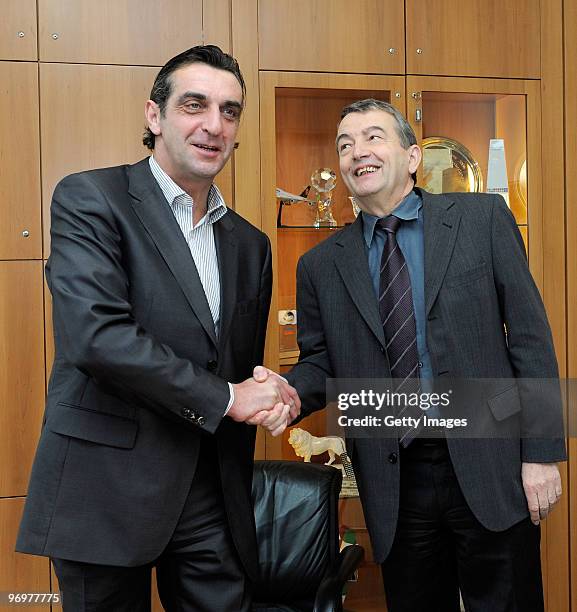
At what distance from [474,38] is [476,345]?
1.49 m

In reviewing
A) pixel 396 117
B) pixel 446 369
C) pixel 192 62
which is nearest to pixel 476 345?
pixel 446 369

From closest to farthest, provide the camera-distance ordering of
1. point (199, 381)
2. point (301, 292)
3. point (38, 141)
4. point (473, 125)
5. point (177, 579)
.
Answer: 1. point (199, 381)
2. point (177, 579)
3. point (301, 292)
4. point (38, 141)
5. point (473, 125)

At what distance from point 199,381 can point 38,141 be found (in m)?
1.35

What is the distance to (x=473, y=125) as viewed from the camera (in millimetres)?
3094

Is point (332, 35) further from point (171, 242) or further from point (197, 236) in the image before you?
point (171, 242)

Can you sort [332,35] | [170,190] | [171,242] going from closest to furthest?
[171,242] → [170,190] → [332,35]

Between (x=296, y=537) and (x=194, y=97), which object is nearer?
(x=194, y=97)

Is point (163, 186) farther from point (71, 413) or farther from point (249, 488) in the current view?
point (249, 488)

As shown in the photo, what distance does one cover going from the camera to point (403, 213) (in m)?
2.22

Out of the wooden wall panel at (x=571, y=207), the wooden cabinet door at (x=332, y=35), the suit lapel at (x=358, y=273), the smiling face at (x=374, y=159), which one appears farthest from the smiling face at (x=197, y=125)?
the wooden wall panel at (x=571, y=207)

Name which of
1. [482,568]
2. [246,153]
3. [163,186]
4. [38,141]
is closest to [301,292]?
[163,186]

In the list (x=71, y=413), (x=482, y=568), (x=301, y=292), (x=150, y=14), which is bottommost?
(x=482, y=568)

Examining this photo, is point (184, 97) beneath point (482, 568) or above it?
above

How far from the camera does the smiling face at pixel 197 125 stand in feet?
6.75
